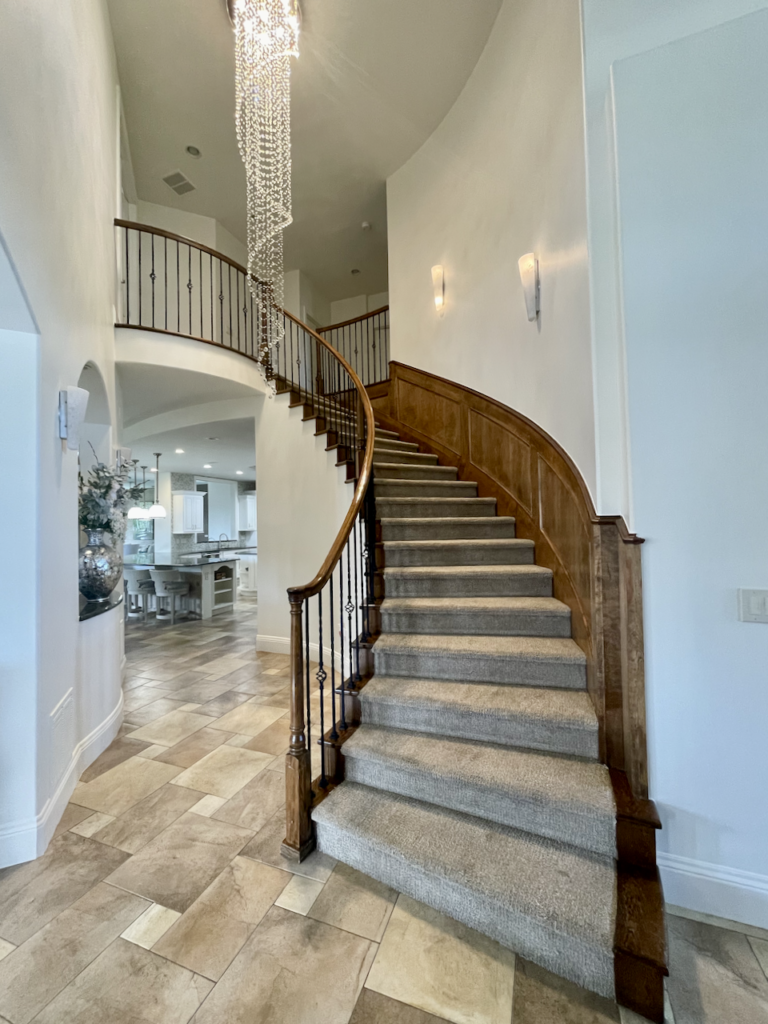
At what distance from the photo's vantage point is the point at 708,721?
1.63m

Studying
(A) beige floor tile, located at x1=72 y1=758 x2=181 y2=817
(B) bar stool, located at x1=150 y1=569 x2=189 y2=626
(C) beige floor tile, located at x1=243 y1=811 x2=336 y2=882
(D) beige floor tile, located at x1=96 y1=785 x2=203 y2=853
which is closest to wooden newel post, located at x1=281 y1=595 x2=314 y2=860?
(C) beige floor tile, located at x1=243 y1=811 x2=336 y2=882

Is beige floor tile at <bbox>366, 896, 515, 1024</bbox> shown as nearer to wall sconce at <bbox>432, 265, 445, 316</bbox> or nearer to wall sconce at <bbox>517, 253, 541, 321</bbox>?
wall sconce at <bbox>517, 253, 541, 321</bbox>

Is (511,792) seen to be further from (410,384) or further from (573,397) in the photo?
(410,384)

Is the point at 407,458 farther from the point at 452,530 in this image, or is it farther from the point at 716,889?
the point at 716,889

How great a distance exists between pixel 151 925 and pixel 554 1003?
134 centimetres

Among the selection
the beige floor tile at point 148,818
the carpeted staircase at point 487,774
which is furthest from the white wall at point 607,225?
the beige floor tile at point 148,818

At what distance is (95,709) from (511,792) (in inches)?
100

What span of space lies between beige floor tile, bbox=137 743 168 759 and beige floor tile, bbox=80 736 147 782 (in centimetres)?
3

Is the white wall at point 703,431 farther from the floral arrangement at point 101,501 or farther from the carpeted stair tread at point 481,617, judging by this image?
the floral arrangement at point 101,501

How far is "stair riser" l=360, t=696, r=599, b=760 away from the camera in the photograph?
189 cm

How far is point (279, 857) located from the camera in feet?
6.02

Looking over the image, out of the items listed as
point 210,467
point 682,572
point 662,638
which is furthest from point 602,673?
point 210,467

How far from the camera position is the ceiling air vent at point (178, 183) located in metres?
5.32

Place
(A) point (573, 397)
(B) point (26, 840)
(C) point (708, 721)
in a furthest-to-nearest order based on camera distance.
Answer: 1. (A) point (573, 397)
2. (B) point (26, 840)
3. (C) point (708, 721)
